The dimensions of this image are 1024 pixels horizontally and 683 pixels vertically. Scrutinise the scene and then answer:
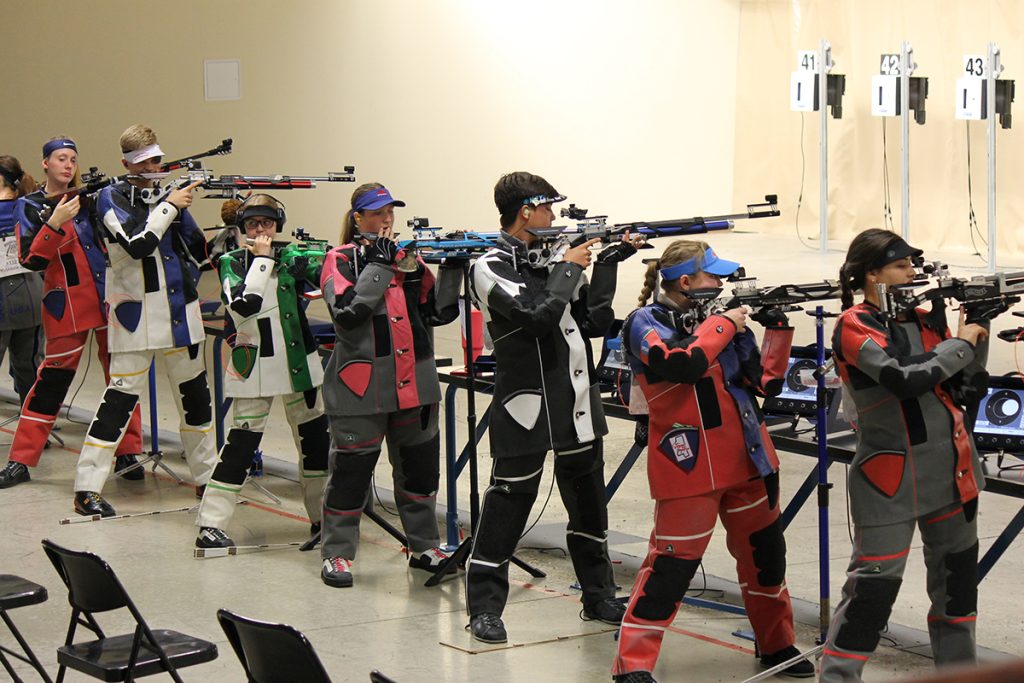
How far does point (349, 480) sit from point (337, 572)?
14.6 inches

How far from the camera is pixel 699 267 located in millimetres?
4250

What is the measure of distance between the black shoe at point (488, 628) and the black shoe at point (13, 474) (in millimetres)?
3371

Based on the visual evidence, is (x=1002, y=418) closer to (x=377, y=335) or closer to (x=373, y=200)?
(x=377, y=335)

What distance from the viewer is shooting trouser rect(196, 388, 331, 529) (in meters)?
5.92

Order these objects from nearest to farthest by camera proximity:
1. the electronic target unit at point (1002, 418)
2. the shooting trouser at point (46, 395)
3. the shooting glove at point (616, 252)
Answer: the electronic target unit at point (1002, 418), the shooting glove at point (616, 252), the shooting trouser at point (46, 395)

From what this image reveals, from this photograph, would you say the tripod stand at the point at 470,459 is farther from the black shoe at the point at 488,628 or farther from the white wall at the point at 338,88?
the white wall at the point at 338,88

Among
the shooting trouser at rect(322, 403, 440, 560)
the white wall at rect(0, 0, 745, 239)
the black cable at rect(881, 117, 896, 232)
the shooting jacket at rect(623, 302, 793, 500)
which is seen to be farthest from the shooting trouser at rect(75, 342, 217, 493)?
the black cable at rect(881, 117, 896, 232)

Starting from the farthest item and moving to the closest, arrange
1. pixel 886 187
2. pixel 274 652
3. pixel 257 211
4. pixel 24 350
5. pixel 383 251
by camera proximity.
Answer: pixel 886 187 → pixel 24 350 → pixel 257 211 → pixel 383 251 → pixel 274 652

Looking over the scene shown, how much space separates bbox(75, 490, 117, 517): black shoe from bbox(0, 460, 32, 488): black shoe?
0.76 meters

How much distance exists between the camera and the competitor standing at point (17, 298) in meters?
7.83

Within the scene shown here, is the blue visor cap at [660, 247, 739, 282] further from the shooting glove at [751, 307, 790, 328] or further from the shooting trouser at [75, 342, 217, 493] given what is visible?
the shooting trouser at [75, 342, 217, 493]

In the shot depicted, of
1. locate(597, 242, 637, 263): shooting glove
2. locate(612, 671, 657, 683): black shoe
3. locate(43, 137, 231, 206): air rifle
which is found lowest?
locate(612, 671, 657, 683): black shoe

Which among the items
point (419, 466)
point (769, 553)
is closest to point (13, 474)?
point (419, 466)

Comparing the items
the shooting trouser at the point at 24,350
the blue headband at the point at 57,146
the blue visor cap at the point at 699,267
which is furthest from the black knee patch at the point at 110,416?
the blue visor cap at the point at 699,267
